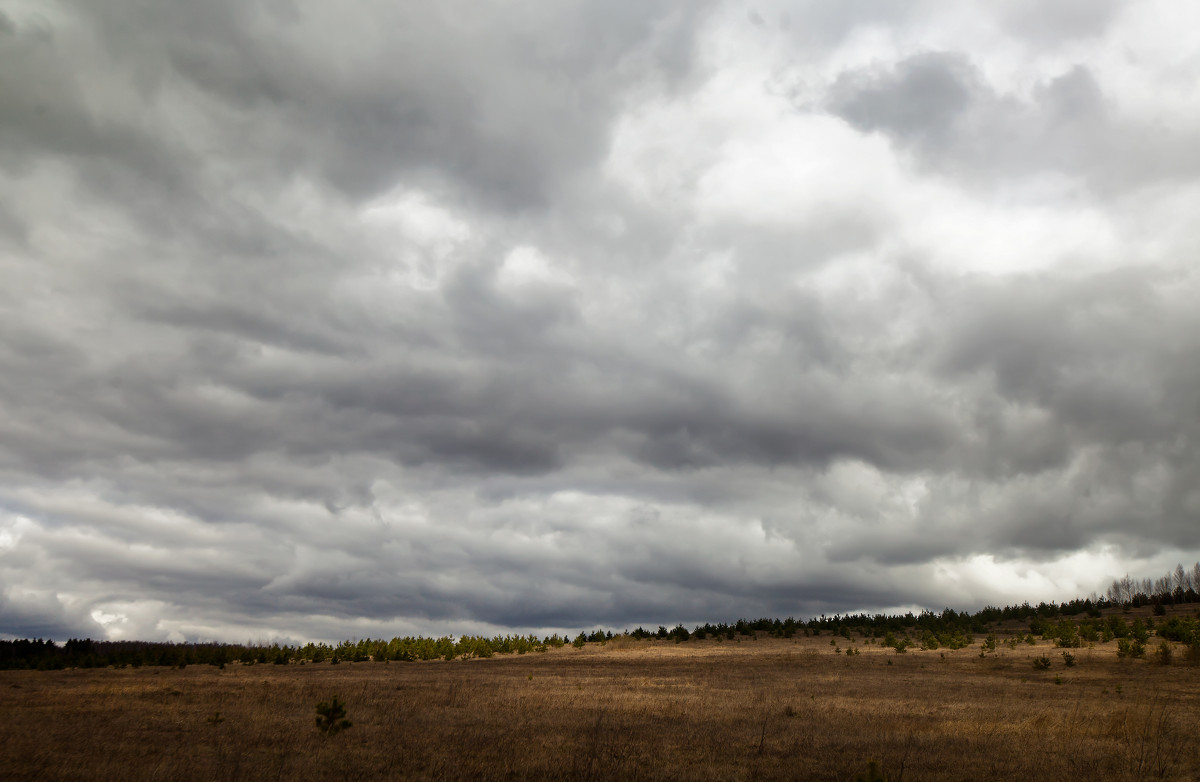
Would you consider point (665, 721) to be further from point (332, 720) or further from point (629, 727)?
point (332, 720)

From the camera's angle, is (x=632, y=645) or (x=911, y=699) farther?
(x=632, y=645)

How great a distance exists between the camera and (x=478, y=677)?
44.1 metres

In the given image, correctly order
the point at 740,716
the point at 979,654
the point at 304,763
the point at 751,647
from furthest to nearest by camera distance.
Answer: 1. the point at 751,647
2. the point at 979,654
3. the point at 740,716
4. the point at 304,763

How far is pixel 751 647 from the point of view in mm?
67312

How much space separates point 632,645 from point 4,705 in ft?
195

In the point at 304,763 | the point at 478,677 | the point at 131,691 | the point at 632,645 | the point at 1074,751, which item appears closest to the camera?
the point at 304,763

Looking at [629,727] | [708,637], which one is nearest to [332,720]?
[629,727]

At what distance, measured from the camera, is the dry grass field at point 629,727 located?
55.7 ft

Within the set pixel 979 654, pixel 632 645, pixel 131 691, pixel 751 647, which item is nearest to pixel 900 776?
pixel 131 691

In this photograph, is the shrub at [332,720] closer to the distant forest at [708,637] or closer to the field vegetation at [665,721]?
the field vegetation at [665,721]

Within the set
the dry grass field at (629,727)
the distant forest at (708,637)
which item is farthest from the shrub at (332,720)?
the distant forest at (708,637)

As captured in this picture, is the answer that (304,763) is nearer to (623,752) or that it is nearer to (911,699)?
(623,752)

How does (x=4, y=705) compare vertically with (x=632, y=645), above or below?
above

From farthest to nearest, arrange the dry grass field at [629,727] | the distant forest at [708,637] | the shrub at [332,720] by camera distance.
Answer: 1. the distant forest at [708,637]
2. the shrub at [332,720]
3. the dry grass field at [629,727]
